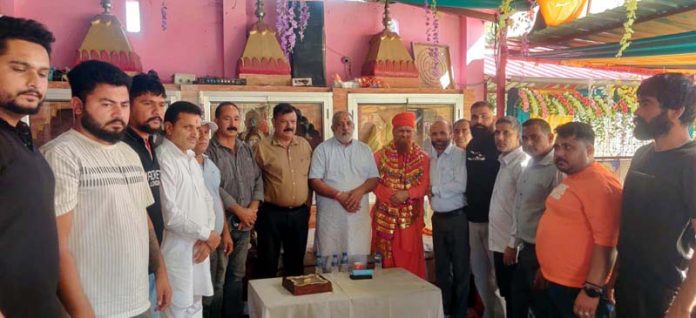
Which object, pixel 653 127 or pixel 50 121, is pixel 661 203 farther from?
pixel 50 121

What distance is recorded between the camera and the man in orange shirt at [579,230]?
2.43m

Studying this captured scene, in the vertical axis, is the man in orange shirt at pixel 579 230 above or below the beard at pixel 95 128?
below

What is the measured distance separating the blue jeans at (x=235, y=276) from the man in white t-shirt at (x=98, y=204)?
5.54ft

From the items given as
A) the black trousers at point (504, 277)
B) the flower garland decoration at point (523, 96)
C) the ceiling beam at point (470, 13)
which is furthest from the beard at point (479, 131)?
the flower garland decoration at point (523, 96)

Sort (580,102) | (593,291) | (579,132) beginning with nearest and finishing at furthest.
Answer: (593,291)
(579,132)
(580,102)

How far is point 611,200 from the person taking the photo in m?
2.44

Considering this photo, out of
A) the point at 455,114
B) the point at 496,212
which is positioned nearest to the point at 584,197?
the point at 496,212

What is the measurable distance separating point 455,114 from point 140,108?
4297mm

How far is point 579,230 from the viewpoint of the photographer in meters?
2.51

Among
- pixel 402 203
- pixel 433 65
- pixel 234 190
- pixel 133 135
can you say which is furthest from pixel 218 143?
pixel 433 65

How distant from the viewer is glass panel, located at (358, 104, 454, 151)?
5.78 m

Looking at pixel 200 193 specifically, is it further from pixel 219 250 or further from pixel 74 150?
pixel 74 150

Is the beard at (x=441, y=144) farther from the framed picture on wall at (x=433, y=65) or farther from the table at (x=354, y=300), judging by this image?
the framed picture on wall at (x=433, y=65)

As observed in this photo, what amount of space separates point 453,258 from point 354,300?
1205 mm
